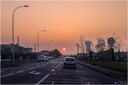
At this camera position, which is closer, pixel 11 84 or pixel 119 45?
pixel 11 84

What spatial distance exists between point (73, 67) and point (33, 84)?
660 inches

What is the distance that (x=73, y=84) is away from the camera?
455 inches

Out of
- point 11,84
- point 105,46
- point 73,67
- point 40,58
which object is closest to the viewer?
point 11,84

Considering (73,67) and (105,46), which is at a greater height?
(105,46)

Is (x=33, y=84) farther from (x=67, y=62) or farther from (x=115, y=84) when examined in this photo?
(x=67, y=62)

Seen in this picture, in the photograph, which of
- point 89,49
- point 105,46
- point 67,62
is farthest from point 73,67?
point 89,49

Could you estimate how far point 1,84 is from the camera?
1138 centimetres

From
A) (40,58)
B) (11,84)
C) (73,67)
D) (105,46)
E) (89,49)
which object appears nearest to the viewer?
(11,84)

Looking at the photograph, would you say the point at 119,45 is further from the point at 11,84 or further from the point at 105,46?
the point at 11,84

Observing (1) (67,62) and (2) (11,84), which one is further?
(1) (67,62)

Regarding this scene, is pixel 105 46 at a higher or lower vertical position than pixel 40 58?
higher

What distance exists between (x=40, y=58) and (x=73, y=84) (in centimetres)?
5712

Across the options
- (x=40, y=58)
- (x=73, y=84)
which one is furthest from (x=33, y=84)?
(x=40, y=58)

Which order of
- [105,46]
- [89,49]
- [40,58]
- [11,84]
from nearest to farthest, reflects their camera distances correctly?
[11,84], [105,46], [89,49], [40,58]
